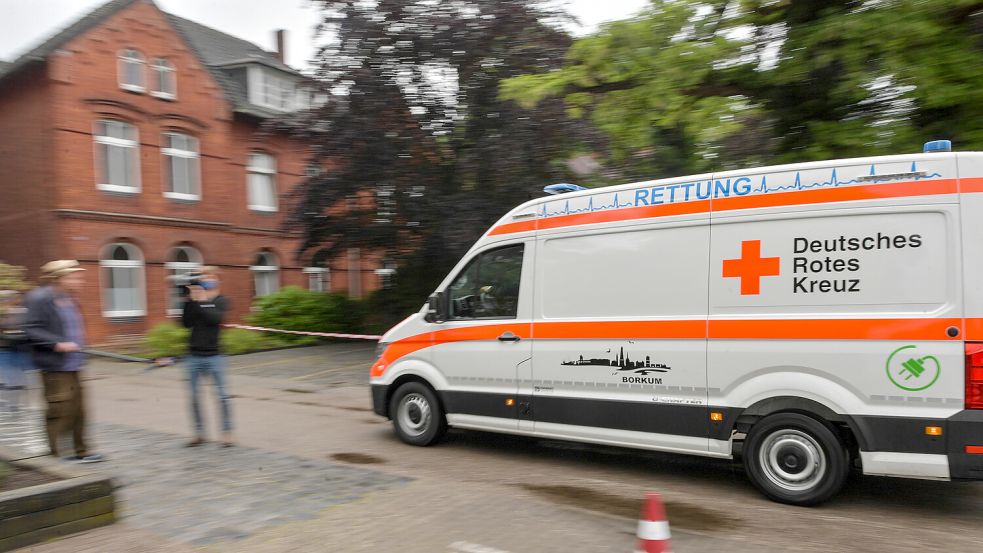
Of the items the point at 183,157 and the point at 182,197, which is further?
the point at 183,157

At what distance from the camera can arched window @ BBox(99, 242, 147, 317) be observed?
64.2ft

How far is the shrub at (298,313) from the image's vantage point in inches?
741

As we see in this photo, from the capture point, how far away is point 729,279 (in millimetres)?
5492

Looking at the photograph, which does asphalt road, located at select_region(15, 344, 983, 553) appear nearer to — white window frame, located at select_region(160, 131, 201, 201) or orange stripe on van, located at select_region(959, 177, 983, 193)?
orange stripe on van, located at select_region(959, 177, 983, 193)

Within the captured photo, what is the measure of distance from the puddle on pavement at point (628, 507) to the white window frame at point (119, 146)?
18125 mm

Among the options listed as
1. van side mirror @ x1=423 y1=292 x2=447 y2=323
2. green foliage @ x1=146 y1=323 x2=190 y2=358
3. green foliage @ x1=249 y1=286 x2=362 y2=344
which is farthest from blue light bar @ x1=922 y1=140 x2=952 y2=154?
green foliage @ x1=249 y1=286 x2=362 y2=344

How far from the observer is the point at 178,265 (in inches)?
848

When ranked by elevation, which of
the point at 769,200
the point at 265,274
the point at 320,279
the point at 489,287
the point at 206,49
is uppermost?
the point at 206,49

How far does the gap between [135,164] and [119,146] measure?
2.09 ft

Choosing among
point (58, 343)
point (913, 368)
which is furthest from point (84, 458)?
point (913, 368)

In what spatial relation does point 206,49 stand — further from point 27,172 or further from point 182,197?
point 27,172

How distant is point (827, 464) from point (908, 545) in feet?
2.46

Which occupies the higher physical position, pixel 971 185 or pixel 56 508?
pixel 971 185

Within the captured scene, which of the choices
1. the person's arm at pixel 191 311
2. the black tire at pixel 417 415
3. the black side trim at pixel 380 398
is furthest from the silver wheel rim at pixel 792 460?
the person's arm at pixel 191 311
